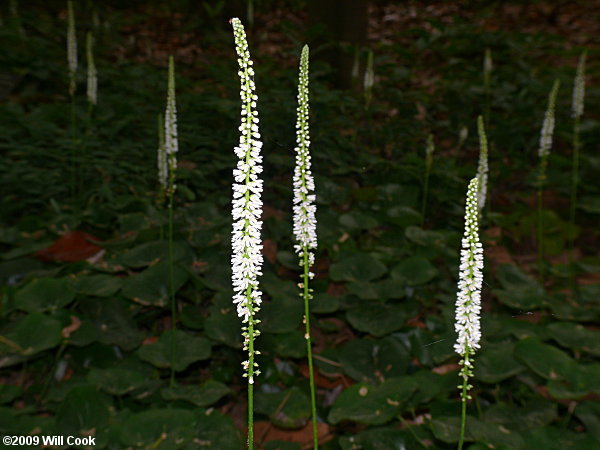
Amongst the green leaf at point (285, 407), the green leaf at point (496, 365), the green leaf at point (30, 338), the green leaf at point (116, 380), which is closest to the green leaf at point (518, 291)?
the green leaf at point (496, 365)

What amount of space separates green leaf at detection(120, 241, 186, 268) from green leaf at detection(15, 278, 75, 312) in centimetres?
37

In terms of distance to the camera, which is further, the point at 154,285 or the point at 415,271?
the point at 415,271

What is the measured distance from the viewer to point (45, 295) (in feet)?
9.42

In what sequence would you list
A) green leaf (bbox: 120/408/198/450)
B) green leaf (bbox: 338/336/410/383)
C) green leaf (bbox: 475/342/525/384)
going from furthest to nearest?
green leaf (bbox: 338/336/410/383) < green leaf (bbox: 475/342/525/384) < green leaf (bbox: 120/408/198/450)

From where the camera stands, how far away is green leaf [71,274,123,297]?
9.45 ft

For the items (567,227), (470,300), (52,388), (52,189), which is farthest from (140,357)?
(567,227)

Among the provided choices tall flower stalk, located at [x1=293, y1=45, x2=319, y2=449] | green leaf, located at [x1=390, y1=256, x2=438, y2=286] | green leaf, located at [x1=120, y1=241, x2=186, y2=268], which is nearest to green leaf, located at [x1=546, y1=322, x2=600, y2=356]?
green leaf, located at [x1=390, y1=256, x2=438, y2=286]

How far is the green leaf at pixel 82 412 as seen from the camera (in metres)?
2.25

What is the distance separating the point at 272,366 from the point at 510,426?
1.17 m

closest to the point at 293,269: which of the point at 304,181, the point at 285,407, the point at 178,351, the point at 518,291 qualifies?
the point at 178,351

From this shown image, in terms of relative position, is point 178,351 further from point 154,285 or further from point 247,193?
point 247,193

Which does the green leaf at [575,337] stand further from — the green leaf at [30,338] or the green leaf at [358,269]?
the green leaf at [30,338]

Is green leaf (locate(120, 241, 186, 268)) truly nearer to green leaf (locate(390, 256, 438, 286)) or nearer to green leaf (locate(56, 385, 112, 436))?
green leaf (locate(56, 385, 112, 436))

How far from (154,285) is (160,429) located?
1034 mm
